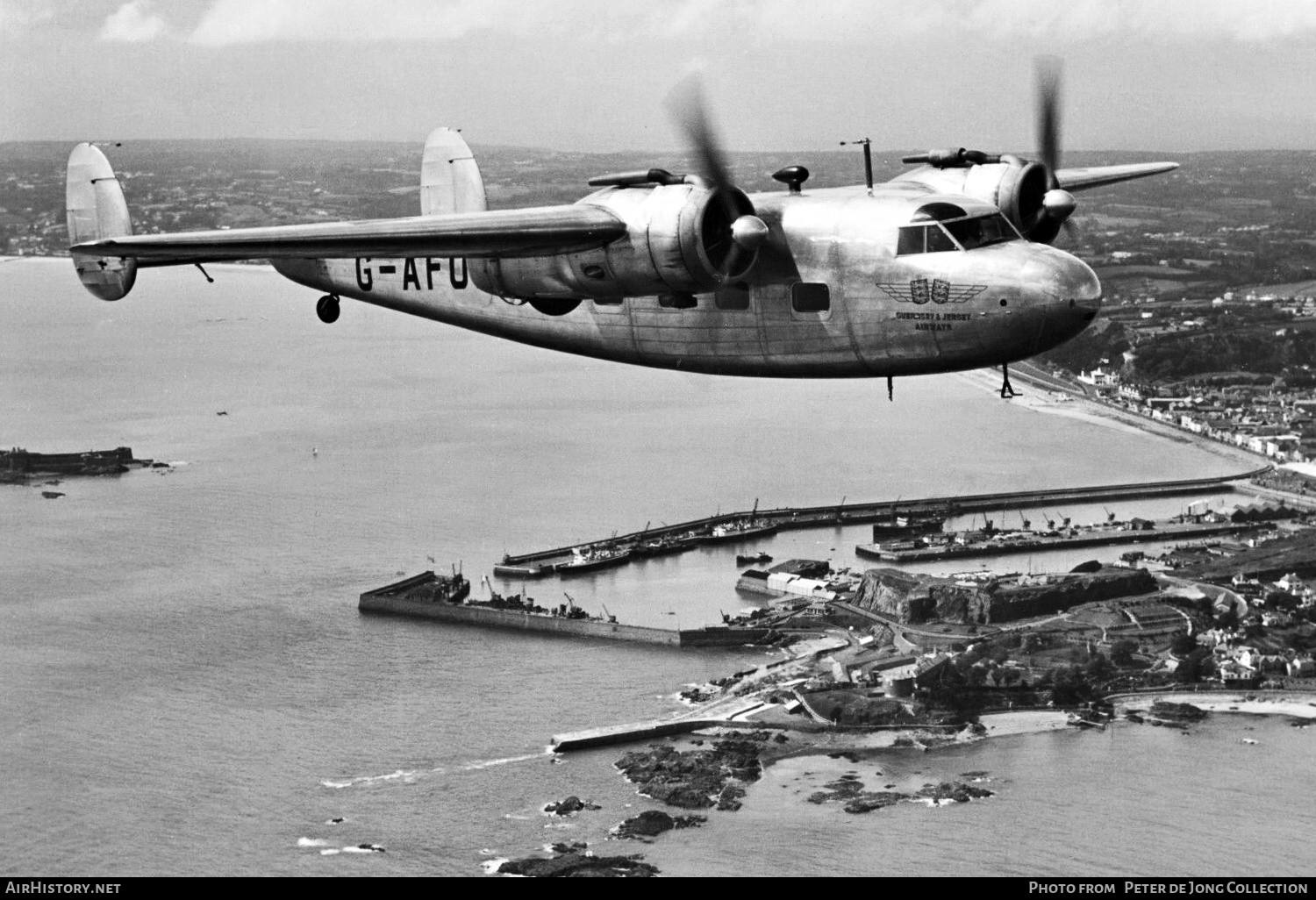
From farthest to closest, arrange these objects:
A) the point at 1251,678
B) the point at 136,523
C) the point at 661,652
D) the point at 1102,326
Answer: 1. the point at 1102,326
2. the point at 136,523
3. the point at 661,652
4. the point at 1251,678

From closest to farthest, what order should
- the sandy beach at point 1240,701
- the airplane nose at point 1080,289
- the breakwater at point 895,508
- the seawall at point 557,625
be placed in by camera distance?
the airplane nose at point 1080,289 → the sandy beach at point 1240,701 → the seawall at point 557,625 → the breakwater at point 895,508

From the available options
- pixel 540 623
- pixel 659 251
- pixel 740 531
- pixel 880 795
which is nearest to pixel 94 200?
pixel 659 251

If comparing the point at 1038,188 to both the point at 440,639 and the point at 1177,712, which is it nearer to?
the point at 1177,712

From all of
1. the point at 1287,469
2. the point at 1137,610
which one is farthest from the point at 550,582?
the point at 1287,469

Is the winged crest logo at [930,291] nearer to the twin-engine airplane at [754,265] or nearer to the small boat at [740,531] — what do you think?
the twin-engine airplane at [754,265]

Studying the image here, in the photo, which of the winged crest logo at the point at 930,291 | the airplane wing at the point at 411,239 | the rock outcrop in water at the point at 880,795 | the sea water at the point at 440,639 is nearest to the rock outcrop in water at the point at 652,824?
the sea water at the point at 440,639

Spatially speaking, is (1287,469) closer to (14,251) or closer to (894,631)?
(894,631)

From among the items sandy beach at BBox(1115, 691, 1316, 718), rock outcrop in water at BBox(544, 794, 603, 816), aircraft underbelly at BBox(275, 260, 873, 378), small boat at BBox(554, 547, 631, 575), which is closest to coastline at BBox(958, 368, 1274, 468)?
small boat at BBox(554, 547, 631, 575)
